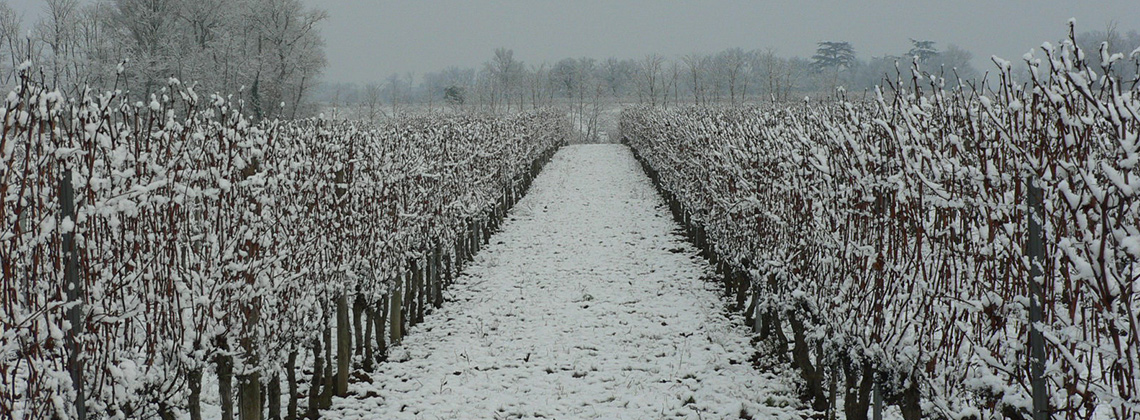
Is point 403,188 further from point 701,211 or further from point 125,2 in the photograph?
point 125,2

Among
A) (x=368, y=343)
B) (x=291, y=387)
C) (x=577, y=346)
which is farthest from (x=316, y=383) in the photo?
(x=577, y=346)

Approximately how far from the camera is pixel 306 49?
34.8 meters

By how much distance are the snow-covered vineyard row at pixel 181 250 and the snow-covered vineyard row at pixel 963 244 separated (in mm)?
3789

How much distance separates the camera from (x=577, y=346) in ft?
28.3

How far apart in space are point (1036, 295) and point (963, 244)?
2.49 ft

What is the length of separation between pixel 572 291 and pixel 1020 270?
805 centimetres

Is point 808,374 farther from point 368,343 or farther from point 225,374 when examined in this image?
point 225,374

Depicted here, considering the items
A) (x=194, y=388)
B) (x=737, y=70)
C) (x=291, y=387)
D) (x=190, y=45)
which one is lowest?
(x=291, y=387)

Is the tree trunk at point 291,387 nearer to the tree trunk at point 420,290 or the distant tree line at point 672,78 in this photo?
the tree trunk at point 420,290

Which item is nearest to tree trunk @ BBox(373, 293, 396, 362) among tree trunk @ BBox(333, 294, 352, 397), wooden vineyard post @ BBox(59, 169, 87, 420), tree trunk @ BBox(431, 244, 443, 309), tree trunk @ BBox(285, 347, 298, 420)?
tree trunk @ BBox(333, 294, 352, 397)

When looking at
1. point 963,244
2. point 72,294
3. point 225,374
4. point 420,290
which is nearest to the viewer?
point 72,294

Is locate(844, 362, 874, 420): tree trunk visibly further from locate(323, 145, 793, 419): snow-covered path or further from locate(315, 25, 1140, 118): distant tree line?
locate(315, 25, 1140, 118): distant tree line

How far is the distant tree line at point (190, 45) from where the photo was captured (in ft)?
93.8

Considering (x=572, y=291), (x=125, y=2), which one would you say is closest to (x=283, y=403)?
(x=572, y=291)
